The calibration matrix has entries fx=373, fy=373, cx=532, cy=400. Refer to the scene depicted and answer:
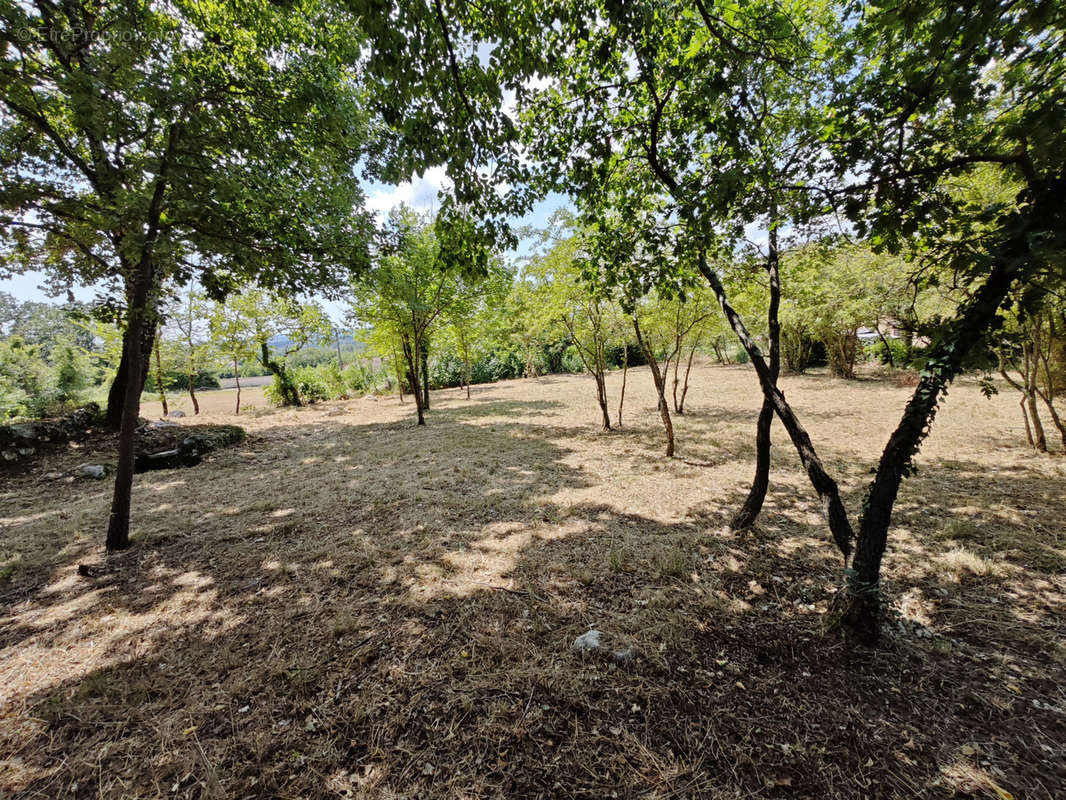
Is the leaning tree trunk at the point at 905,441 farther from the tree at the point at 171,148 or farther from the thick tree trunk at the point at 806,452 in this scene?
the tree at the point at 171,148

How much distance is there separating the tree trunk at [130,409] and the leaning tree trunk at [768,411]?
20.3 ft

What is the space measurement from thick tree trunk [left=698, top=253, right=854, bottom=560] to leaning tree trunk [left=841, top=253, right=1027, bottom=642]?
16.2 inches

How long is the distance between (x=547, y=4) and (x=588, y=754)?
502 centimetres

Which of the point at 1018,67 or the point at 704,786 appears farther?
the point at 1018,67

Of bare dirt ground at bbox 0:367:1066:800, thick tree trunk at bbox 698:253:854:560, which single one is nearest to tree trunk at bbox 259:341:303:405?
bare dirt ground at bbox 0:367:1066:800

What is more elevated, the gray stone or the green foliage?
the green foliage

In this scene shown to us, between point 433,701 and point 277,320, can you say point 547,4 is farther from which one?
point 277,320

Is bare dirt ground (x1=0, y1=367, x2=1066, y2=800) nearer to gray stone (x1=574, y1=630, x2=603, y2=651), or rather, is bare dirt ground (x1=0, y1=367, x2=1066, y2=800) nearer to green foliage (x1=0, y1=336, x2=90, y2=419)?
gray stone (x1=574, y1=630, x2=603, y2=651)

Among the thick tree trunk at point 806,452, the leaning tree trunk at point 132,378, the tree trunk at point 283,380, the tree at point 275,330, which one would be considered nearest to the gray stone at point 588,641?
the thick tree trunk at point 806,452

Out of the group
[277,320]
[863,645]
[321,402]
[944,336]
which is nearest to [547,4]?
[944,336]

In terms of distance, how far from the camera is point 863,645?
2414 millimetres

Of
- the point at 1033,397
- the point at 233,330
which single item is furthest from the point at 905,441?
the point at 233,330

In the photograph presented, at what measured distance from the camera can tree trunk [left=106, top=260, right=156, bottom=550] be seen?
384 cm

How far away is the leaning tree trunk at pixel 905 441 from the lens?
1.98 meters
